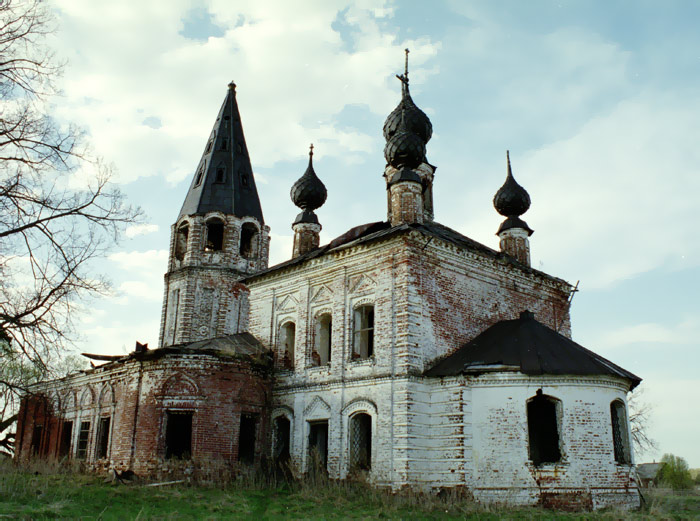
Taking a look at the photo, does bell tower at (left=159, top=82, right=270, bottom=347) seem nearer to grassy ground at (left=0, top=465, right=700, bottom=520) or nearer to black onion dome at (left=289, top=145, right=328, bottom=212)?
black onion dome at (left=289, top=145, right=328, bottom=212)

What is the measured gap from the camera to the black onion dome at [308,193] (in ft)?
63.8

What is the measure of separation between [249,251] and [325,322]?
27.5 feet

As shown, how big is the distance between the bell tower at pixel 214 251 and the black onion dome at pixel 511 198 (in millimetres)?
9389

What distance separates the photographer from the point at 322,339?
15.9 m

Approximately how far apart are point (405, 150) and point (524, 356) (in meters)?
5.96

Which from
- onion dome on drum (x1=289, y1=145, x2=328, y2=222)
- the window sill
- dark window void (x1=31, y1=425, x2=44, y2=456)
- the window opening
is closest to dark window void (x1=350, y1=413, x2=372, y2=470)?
the window sill

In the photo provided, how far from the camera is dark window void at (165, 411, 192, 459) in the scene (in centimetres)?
1449

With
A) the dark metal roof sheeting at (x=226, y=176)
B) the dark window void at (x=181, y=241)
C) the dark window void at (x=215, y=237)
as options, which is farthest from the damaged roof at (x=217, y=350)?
the dark metal roof sheeting at (x=226, y=176)

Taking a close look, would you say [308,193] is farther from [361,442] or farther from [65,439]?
[65,439]

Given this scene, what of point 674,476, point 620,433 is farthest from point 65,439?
point 674,476

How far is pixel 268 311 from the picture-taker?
1716cm

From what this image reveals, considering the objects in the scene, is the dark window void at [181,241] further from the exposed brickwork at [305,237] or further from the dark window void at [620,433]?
the dark window void at [620,433]

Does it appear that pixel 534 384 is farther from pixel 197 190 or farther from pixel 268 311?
pixel 197 190

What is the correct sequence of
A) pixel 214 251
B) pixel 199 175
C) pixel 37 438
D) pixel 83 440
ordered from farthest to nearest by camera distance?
pixel 199 175 → pixel 214 251 → pixel 37 438 → pixel 83 440
